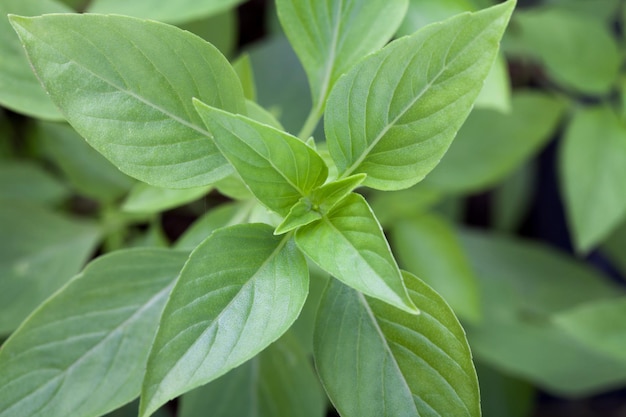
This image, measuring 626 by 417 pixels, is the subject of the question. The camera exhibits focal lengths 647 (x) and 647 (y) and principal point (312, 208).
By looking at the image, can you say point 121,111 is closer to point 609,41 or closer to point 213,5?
point 213,5

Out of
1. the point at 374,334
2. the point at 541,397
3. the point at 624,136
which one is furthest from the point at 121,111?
the point at 541,397

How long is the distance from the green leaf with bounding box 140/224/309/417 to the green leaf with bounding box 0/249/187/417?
0.14 m

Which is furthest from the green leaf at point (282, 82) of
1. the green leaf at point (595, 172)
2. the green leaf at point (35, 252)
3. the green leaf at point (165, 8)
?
the green leaf at point (595, 172)

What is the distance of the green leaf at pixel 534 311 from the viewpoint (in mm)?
1109

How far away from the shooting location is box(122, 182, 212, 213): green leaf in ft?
1.97

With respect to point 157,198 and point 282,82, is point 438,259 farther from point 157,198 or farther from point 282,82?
point 157,198

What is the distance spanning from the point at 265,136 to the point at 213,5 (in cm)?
35

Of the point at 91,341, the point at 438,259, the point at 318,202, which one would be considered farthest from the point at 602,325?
the point at 91,341

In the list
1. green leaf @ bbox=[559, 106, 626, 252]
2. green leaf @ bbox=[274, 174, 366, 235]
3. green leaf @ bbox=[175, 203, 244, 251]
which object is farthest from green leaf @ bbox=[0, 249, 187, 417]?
green leaf @ bbox=[559, 106, 626, 252]

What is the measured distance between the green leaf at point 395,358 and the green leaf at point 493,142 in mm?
506

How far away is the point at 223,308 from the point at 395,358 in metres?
0.14

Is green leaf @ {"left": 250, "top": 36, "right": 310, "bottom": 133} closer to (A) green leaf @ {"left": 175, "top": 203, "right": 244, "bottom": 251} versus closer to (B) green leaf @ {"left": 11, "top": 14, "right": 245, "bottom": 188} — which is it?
(A) green leaf @ {"left": 175, "top": 203, "right": 244, "bottom": 251}

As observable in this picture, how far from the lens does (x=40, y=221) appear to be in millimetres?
827

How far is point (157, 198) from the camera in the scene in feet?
2.06
